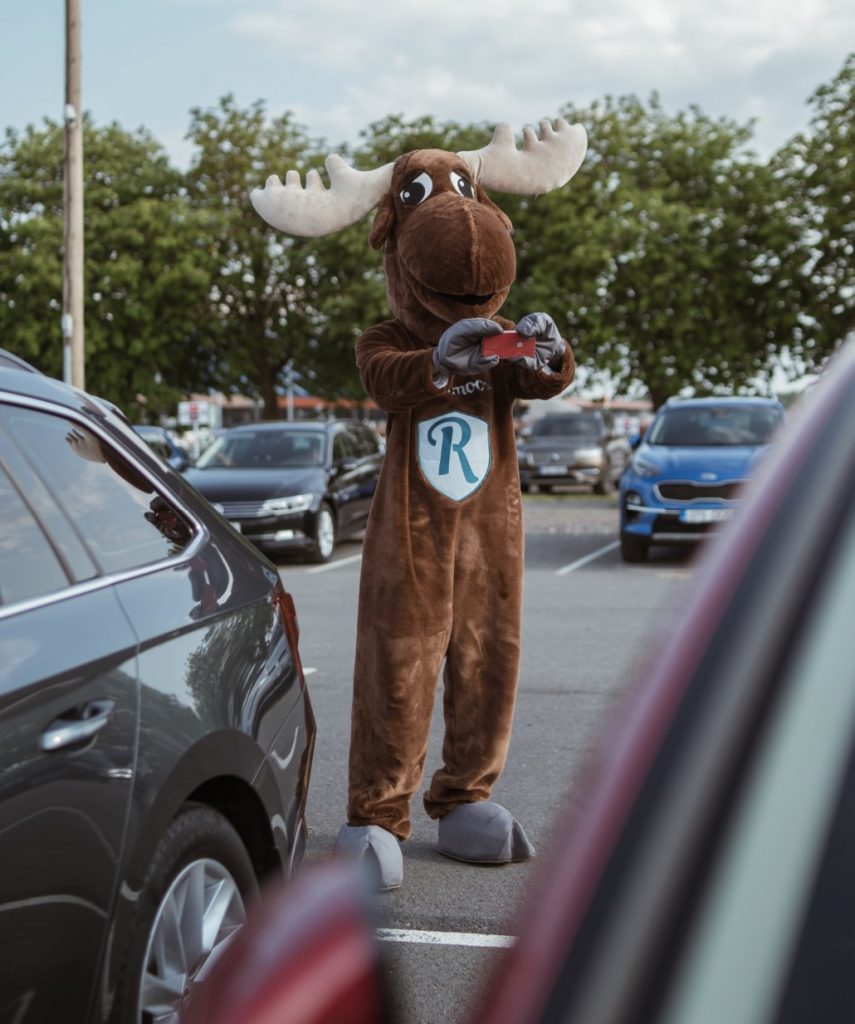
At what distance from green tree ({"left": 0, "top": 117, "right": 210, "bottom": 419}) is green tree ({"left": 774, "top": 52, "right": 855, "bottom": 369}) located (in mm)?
16035

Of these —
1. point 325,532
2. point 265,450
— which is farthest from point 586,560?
point 265,450

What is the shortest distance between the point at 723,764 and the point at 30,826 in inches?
61.9

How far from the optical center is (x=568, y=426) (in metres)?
30.9

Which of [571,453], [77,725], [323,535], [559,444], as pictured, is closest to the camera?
[77,725]

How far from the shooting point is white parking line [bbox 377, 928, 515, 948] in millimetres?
3721

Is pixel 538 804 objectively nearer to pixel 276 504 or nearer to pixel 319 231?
pixel 319 231

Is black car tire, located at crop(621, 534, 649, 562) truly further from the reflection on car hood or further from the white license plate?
the reflection on car hood

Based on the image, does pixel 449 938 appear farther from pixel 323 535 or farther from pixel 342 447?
pixel 342 447

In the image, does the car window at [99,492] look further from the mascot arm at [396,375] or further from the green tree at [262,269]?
the green tree at [262,269]

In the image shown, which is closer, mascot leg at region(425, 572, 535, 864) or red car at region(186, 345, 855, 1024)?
red car at region(186, 345, 855, 1024)

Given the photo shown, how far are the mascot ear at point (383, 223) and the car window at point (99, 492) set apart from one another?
64.0 inches

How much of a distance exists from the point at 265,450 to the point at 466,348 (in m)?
12.5

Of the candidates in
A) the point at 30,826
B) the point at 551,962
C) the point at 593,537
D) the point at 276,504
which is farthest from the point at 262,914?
the point at 593,537

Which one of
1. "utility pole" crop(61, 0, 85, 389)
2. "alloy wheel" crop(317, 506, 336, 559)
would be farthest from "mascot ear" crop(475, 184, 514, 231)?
"utility pole" crop(61, 0, 85, 389)
